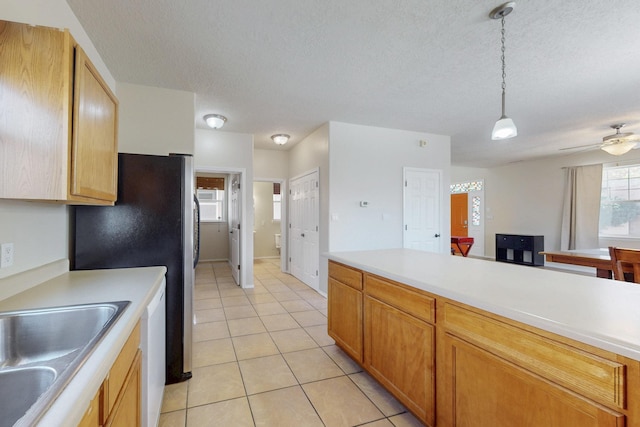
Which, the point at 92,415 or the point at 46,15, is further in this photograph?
the point at 46,15

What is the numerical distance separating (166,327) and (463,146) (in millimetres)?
5822

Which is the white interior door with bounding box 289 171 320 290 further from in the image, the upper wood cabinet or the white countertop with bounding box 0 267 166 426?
the upper wood cabinet

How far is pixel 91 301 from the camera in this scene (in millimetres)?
1304

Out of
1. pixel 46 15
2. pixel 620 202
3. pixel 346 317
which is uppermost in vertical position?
pixel 46 15

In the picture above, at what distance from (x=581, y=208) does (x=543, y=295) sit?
6757 millimetres

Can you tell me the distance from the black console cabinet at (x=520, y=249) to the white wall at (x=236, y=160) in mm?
6185

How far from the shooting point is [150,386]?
4.83 ft

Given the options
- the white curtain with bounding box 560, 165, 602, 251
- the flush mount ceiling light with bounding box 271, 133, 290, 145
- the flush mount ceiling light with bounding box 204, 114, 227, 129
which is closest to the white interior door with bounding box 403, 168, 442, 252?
the flush mount ceiling light with bounding box 271, 133, 290, 145

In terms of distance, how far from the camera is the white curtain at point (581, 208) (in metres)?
6.04

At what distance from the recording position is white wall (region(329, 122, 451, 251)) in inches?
169

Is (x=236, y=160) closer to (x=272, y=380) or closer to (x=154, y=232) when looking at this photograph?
(x=154, y=232)

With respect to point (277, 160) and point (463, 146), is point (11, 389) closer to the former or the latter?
point (277, 160)

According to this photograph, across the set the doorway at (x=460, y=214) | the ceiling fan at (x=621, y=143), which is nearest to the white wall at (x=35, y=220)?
the ceiling fan at (x=621, y=143)

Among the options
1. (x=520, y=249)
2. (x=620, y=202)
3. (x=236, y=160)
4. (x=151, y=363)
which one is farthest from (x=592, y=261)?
(x=236, y=160)
